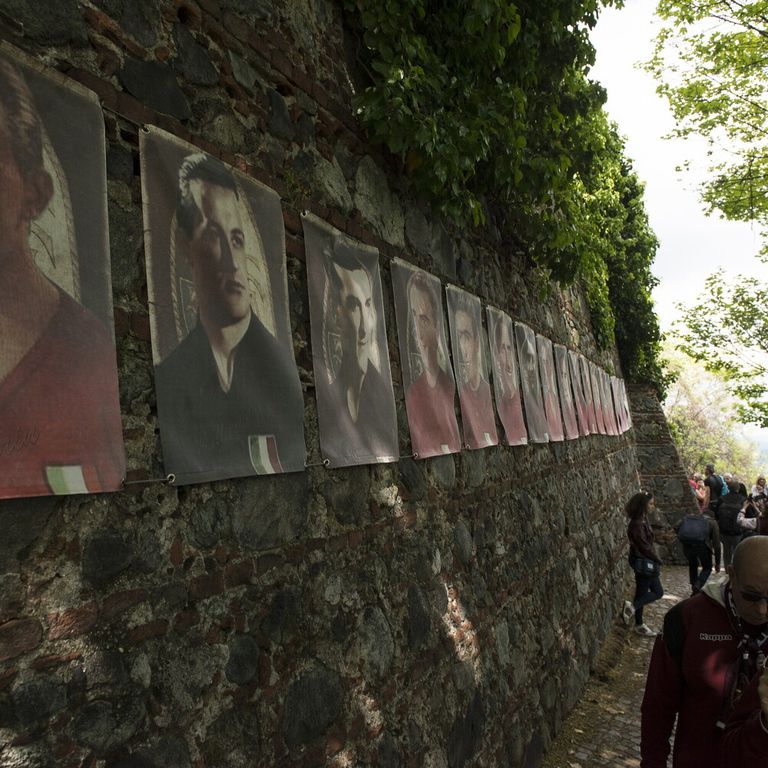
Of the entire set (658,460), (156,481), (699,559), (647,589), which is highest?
(156,481)

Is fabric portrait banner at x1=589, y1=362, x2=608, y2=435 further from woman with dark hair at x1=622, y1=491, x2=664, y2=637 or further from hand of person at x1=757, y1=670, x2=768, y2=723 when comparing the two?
hand of person at x1=757, y1=670, x2=768, y2=723

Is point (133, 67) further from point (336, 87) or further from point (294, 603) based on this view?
point (294, 603)

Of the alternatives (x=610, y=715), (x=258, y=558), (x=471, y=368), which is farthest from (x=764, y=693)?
(x=610, y=715)

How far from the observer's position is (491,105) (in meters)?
3.86

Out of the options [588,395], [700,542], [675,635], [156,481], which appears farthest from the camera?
[588,395]

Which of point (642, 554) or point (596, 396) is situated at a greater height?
point (596, 396)

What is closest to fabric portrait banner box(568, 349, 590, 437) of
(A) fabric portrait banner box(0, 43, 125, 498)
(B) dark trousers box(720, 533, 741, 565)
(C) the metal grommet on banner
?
(B) dark trousers box(720, 533, 741, 565)

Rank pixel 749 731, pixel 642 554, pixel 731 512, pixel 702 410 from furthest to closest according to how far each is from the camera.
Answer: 1. pixel 702 410
2. pixel 731 512
3. pixel 642 554
4. pixel 749 731

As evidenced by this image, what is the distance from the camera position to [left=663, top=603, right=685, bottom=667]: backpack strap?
6.89 ft

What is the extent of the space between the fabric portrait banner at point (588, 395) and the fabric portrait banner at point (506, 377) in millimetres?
3304

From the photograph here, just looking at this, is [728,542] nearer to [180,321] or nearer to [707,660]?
[707,660]

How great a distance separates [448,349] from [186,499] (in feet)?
7.75

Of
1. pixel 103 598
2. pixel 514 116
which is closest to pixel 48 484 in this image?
pixel 103 598

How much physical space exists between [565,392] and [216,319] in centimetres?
570
